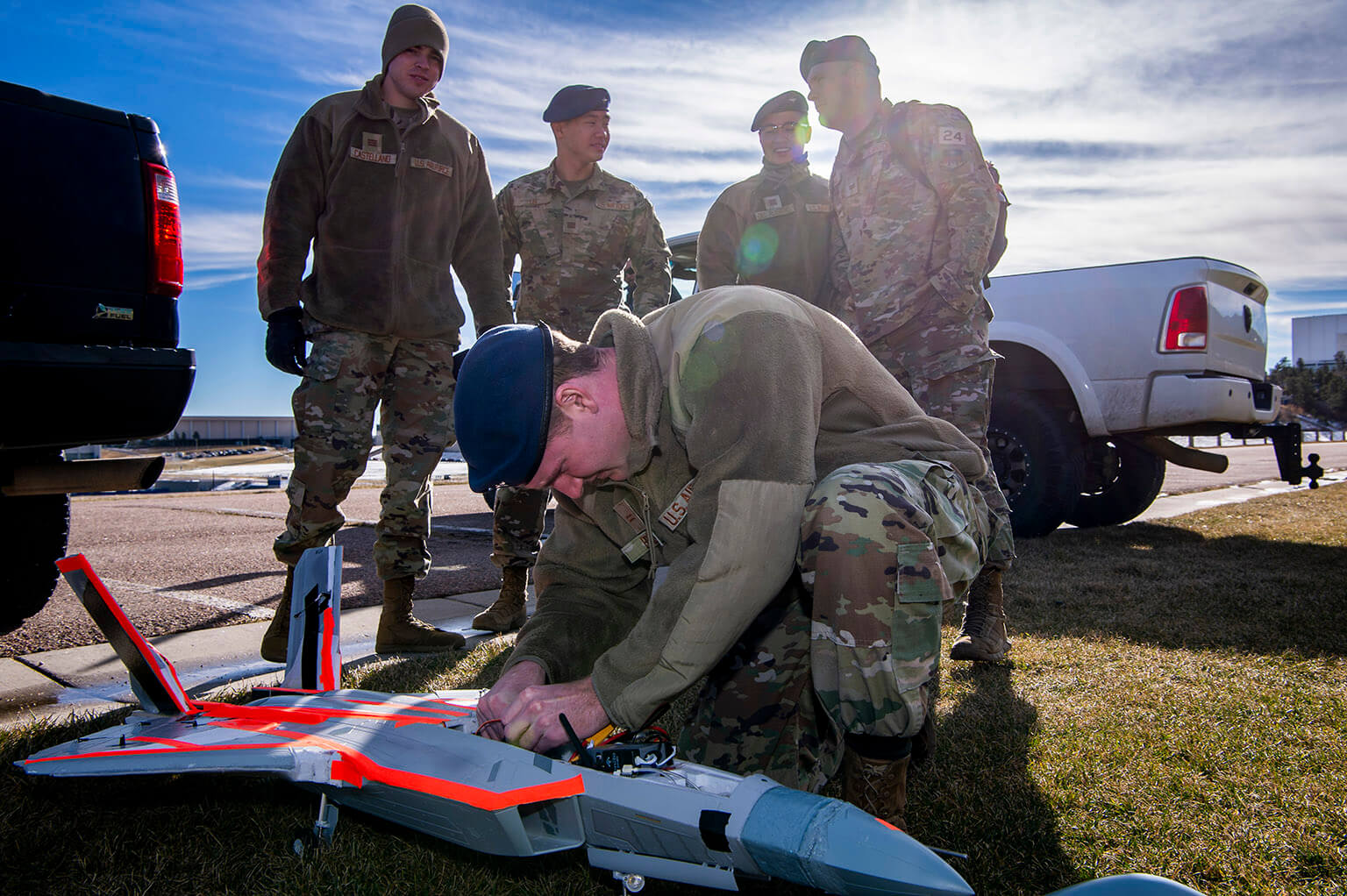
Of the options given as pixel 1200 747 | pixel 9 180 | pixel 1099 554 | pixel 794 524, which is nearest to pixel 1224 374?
pixel 1099 554

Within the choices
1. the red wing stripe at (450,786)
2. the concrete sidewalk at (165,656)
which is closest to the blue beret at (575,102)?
the concrete sidewalk at (165,656)

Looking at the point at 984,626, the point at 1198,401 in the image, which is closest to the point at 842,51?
the point at 984,626

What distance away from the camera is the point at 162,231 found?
2338 mm

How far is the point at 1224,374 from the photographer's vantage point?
510 centimetres

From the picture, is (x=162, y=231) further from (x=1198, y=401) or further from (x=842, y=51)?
(x=1198, y=401)

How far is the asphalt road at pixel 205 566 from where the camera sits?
3395 mm

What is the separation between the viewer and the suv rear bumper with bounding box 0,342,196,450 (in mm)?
2035

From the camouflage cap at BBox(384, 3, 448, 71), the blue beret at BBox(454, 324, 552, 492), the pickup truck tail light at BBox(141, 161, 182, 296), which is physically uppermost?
the camouflage cap at BBox(384, 3, 448, 71)

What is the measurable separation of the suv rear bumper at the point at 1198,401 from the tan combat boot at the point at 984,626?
2.78m

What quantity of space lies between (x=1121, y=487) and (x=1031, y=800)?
16.9ft

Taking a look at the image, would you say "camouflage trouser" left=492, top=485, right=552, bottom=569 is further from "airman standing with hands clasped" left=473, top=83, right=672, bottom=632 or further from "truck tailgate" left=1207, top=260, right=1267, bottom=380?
"truck tailgate" left=1207, top=260, right=1267, bottom=380

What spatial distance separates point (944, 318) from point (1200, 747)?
1.84m

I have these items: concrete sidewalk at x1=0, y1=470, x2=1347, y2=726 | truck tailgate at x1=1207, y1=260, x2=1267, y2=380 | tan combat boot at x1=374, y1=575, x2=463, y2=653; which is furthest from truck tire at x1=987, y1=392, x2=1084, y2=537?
tan combat boot at x1=374, y1=575, x2=463, y2=653

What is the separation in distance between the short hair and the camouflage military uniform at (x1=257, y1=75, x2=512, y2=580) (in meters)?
1.70
